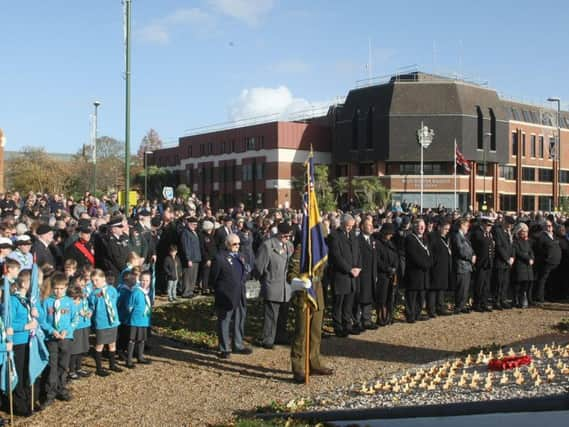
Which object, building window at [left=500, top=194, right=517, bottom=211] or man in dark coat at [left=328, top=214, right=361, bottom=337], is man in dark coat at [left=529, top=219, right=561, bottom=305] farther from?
building window at [left=500, top=194, right=517, bottom=211]

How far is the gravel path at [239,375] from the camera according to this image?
7.79 meters

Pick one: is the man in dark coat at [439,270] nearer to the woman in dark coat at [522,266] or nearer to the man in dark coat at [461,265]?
the man in dark coat at [461,265]

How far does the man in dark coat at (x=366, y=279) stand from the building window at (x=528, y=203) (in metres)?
67.7

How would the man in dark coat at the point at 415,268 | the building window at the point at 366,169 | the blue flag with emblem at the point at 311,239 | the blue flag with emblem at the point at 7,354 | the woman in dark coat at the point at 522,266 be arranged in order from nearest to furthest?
the blue flag with emblem at the point at 7,354
the blue flag with emblem at the point at 311,239
the man in dark coat at the point at 415,268
the woman in dark coat at the point at 522,266
the building window at the point at 366,169

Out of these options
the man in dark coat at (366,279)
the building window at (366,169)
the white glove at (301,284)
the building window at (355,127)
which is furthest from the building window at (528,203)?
the white glove at (301,284)

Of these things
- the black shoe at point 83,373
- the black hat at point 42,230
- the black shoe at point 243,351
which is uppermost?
the black hat at point 42,230

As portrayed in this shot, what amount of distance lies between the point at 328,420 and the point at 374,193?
194 ft

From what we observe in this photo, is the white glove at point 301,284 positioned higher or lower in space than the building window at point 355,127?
lower

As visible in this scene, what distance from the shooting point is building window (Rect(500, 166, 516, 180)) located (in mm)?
73750

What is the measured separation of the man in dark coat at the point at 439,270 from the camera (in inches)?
562

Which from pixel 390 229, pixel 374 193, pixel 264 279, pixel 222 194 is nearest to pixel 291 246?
pixel 264 279

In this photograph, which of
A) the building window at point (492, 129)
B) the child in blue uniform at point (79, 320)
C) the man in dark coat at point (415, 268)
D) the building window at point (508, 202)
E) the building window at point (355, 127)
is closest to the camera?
the child in blue uniform at point (79, 320)

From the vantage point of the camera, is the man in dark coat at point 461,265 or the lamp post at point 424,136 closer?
the man in dark coat at point 461,265

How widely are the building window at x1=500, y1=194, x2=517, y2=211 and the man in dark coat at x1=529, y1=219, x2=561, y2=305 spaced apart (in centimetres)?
5920
